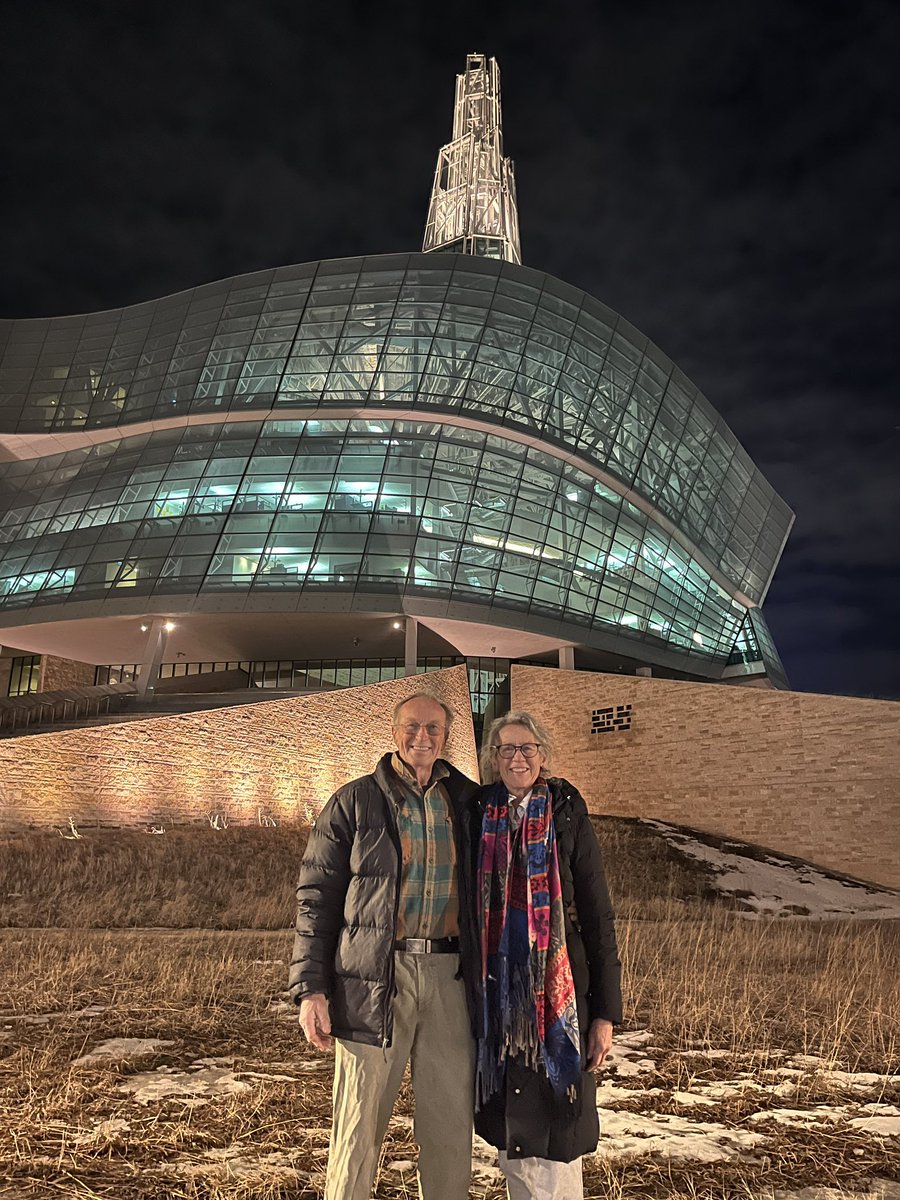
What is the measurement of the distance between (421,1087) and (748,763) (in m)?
26.0

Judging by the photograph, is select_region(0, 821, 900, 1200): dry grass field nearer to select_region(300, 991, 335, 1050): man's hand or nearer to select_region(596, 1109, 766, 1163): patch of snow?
select_region(596, 1109, 766, 1163): patch of snow

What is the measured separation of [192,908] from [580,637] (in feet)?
88.3

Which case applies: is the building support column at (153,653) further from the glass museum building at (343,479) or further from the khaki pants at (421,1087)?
the khaki pants at (421,1087)

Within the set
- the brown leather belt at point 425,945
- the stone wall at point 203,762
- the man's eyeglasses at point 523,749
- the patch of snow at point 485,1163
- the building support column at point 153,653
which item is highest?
the building support column at point 153,653

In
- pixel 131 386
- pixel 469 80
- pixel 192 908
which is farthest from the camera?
pixel 469 80

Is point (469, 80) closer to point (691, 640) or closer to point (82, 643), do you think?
point (691, 640)

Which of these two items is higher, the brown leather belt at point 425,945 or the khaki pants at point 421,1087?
the brown leather belt at point 425,945

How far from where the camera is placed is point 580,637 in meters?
40.2

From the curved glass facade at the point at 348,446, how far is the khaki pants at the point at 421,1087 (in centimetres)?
3212

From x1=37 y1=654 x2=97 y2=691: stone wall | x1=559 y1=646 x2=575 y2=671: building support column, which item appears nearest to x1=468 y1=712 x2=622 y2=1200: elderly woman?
x1=559 y1=646 x2=575 y2=671: building support column

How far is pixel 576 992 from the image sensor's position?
12.0ft

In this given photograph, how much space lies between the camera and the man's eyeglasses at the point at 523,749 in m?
3.96

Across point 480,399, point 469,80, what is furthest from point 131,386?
point 469,80

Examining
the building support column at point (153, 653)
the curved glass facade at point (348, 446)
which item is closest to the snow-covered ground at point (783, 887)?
the curved glass facade at point (348, 446)
